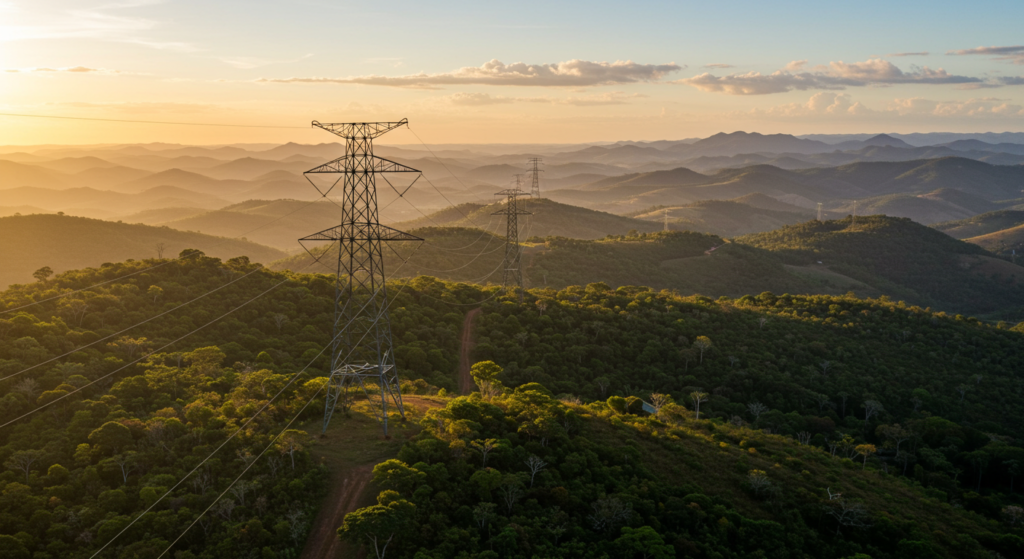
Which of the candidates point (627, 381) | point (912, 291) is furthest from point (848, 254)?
point (627, 381)

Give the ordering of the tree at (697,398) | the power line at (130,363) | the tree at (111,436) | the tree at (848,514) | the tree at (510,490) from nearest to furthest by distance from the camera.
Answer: the tree at (510,490) → the tree at (111,436) → the power line at (130,363) → the tree at (848,514) → the tree at (697,398)

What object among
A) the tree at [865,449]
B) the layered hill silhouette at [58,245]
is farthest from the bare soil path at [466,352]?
the layered hill silhouette at [58,245]

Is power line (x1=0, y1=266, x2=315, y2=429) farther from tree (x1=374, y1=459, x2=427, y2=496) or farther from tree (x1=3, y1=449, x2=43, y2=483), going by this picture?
tree (x1=374, y1=459, x2=427, y2=496)

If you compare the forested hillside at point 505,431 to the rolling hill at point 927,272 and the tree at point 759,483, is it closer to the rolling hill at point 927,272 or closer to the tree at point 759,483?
the tree at point 759,483

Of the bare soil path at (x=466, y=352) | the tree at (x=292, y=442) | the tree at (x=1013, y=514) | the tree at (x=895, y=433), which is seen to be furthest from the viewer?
the tree at (x=895, y=433)

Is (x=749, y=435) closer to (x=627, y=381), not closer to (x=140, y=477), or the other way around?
(x=627, y=381)

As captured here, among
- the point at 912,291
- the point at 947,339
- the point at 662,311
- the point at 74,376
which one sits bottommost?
the point at 912,291

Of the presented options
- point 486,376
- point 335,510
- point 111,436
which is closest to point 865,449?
point 486,376
